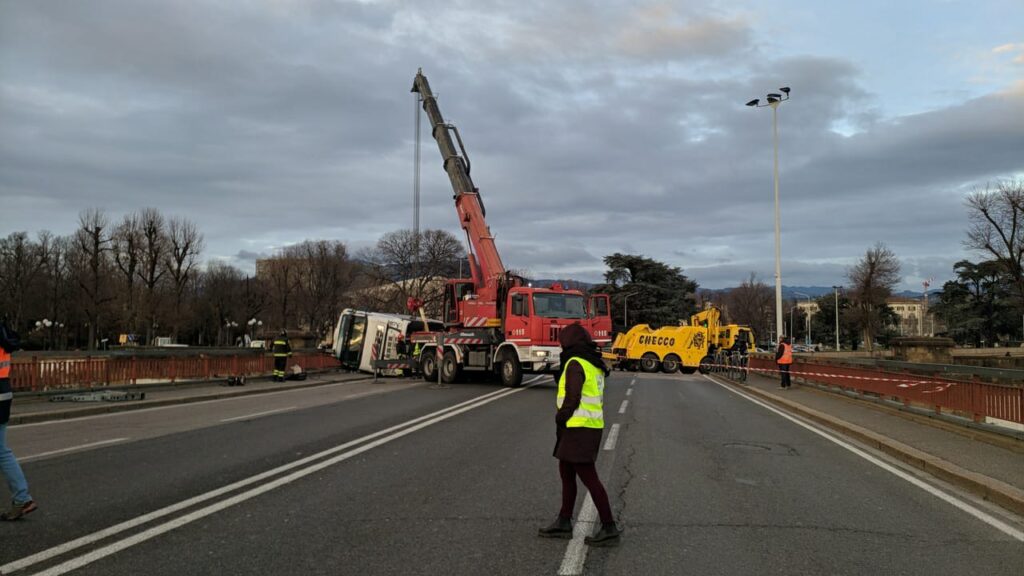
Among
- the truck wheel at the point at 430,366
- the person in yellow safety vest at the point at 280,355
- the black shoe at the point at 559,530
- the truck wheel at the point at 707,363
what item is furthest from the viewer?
the truck wheel at the point at 707,363

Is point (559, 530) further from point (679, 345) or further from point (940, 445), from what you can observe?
point (679, 345)

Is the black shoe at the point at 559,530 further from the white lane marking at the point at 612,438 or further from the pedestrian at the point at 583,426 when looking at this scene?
the white lane marking at the point at 612,438

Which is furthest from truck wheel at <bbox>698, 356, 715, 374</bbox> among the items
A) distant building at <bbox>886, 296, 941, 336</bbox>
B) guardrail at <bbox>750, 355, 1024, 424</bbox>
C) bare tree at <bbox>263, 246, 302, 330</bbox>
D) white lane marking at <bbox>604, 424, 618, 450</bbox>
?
distant building at <bbox>886, 296, 941, 336</bbox>

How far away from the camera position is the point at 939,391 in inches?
516

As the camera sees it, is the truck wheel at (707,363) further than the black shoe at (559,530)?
Yes

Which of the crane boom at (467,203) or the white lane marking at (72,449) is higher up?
the crane boom at (467,203)

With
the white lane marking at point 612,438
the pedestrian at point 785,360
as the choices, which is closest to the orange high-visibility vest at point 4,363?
the white lane marking at point 612,438

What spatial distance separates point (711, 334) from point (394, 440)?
30312mm

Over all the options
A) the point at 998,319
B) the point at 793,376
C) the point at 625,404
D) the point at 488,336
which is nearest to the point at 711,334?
the point at 793,376

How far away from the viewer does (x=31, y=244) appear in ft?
209

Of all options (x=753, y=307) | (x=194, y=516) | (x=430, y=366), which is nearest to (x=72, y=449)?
(x=194, y=516)

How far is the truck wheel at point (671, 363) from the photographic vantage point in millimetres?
38562

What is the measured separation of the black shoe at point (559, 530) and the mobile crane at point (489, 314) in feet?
50.7

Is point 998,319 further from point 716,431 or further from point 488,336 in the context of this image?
point 716,431
